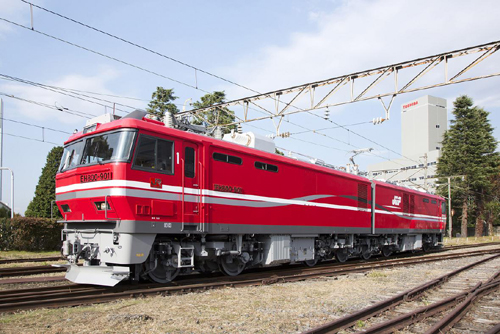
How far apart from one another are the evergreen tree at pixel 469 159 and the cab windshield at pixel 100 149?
51532mm

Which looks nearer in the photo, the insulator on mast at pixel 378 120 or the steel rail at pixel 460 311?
the steel rail at pixel 460 311

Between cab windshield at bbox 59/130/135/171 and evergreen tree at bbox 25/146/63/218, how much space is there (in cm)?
3451

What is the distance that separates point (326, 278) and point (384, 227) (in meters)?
8.37

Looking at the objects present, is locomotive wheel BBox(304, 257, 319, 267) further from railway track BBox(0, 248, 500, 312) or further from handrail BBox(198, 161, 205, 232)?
handrail BBox(198, 161, 205, 232)

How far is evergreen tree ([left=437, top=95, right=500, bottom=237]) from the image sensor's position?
52.2m

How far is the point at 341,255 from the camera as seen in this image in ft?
58.0

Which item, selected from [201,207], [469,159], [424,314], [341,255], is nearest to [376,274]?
[341,255]

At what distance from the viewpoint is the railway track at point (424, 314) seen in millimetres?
6625

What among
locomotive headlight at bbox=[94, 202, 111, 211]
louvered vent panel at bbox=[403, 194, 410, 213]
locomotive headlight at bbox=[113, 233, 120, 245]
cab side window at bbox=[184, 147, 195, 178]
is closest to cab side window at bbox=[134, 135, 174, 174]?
cab side window at bbox=[184, 147, 195, 178]

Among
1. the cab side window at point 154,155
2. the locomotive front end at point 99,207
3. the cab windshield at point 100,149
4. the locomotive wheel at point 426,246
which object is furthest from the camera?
the locomotive wheel at point 426,246

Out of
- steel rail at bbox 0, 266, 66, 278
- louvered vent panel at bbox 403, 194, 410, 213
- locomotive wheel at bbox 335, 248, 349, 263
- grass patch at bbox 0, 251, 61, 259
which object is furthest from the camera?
louvered vent panel at bbox 403, 194, 410, 213

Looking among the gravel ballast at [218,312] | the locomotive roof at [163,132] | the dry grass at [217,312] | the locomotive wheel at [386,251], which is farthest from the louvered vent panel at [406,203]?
the dry grass at [217,312]

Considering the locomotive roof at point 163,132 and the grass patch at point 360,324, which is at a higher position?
the locomotive roof at point 163,132

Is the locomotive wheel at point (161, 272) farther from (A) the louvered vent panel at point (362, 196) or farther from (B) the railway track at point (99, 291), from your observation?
(A) the louvered vent panel at point (362, 196)
